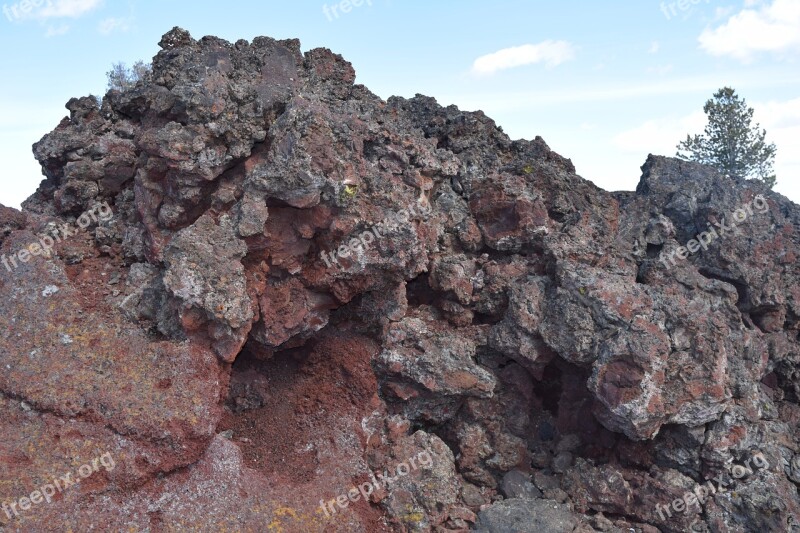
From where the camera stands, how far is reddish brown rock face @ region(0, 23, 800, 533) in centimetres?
715

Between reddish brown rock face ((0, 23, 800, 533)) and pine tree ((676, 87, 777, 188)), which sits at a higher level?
pine tree ((676, 87, 777, 188))

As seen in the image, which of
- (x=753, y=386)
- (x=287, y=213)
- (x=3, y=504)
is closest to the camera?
(x=3, y=504)

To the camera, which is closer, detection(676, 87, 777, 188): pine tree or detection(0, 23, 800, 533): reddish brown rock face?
detection(0, 23, 800, 533): reddish brown rock face

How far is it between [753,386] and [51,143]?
12.2 m

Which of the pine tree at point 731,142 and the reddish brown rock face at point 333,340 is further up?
the pine tree at point 731,142

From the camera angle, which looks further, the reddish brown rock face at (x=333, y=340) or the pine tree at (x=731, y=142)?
the pine tree at (x=731, y=142)

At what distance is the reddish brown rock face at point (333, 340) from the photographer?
7.15 m

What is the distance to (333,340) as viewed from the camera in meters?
9.48

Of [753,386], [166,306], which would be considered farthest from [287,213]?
[753,386]

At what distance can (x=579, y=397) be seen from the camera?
1007 centimetres

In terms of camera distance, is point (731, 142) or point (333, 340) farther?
point (731, 142)

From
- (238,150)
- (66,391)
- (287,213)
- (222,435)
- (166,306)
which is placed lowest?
(222,435)

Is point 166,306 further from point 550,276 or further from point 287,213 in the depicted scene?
point 550,276

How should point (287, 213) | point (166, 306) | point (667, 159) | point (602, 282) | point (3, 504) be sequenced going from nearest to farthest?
point (3, 504) → point (166, 306) → point (287, 213) → point (602, 282) → point (667, 159)
